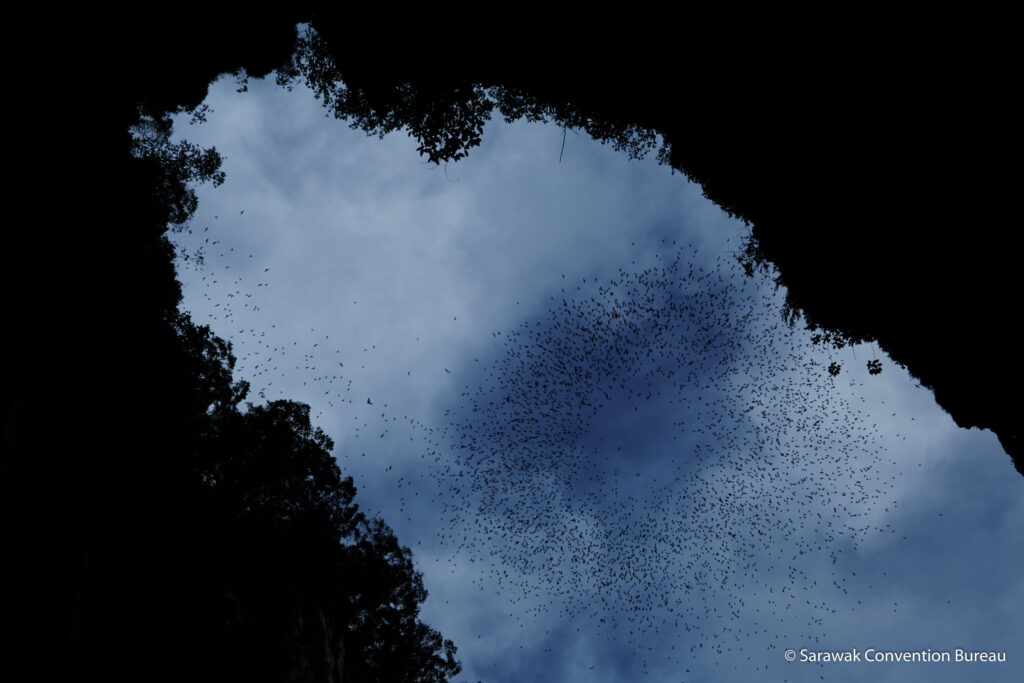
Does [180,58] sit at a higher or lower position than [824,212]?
higher

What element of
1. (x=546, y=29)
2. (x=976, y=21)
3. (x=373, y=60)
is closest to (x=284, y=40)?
(x=373, y=60)

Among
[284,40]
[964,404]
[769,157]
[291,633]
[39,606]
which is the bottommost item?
[39,606]

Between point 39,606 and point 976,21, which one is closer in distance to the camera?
point 976,21

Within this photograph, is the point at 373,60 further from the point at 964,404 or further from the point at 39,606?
the point at 964,404

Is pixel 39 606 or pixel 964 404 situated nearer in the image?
pixel 39 606

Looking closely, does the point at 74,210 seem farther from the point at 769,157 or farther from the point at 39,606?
the point at 769,157

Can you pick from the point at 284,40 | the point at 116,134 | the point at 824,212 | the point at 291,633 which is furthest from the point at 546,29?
the point at 291,633

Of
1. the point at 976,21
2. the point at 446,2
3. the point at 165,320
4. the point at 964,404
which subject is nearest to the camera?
the point at 976,21

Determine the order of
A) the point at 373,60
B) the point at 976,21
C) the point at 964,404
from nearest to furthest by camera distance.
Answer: the point at 976,21 < the point at 964,404 < the point at 373,60

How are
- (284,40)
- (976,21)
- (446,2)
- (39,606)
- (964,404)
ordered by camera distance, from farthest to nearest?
(284,40) → (446,2) → (964,404) → (39,606) → (976,21)
